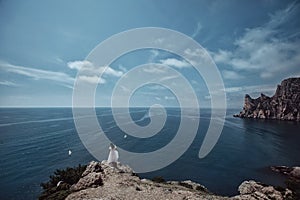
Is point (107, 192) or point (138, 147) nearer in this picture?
point (107, 192)

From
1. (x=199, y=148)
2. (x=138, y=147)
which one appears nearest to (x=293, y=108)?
(x=199, y=148)

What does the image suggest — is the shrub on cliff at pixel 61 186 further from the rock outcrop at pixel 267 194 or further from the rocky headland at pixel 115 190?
the rock outcrop at pixel 267 194

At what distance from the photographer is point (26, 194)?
1282 inches

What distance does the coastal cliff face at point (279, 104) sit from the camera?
144m

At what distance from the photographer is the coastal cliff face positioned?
472 feet

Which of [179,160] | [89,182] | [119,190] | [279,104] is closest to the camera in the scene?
[119,190]

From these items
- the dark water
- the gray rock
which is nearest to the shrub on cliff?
the gray rock

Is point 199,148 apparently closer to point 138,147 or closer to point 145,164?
point 138,147

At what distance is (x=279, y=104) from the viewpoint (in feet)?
501

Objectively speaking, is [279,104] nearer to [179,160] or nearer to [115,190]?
[179,160]

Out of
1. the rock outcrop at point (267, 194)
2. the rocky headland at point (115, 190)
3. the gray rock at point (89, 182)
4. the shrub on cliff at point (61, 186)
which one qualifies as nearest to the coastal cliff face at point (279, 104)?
the rock outcrop at point (267, 194)

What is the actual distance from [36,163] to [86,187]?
3487 cm

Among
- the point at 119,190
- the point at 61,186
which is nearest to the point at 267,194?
the point at 119,190

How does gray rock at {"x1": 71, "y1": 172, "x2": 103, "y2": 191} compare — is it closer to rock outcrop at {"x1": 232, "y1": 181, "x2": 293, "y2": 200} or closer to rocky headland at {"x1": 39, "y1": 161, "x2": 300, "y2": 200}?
rocky headland at {"x1": 39, "y1": 161, "x2": 300, "y2": 200}
